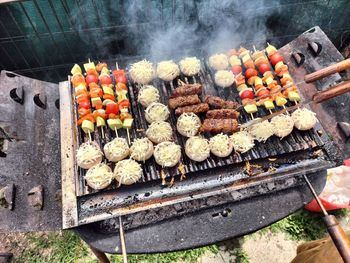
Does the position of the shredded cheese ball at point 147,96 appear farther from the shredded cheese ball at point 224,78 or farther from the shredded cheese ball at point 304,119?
the shredded cheese ball at point 304,119

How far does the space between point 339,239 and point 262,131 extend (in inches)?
71.1

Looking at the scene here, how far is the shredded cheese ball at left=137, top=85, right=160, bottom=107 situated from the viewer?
15.4 feet

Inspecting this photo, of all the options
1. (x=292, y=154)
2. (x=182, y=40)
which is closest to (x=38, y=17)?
(x=182, y=40)

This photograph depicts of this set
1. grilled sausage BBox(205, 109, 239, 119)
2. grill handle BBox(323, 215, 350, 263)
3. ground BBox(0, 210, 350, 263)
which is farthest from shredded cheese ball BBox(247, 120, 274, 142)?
ground BBox(0, 210, 350, 263)

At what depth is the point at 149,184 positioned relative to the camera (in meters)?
4.23

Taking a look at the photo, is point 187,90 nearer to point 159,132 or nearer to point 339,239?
point 159,132

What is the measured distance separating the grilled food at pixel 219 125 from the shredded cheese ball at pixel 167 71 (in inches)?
38.7

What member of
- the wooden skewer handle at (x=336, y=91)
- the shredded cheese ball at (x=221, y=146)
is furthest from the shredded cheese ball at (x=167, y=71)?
the wooden skewer handle at (x=336, y=91)

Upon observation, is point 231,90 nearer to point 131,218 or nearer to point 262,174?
point 262,174

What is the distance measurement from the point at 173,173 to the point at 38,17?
13.0 ft

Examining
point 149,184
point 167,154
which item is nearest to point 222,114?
point 167,154

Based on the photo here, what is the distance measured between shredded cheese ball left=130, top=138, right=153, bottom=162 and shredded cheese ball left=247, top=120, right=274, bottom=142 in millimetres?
1526

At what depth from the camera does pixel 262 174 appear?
4.27 m

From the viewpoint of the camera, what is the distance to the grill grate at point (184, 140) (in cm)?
429
